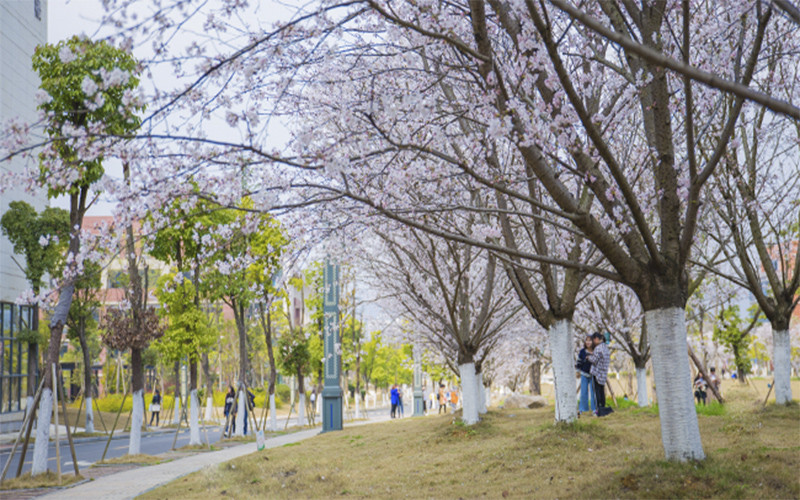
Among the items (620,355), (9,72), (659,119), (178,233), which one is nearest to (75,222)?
(178,233)

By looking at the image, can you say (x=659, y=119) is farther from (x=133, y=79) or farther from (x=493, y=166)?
(x=133, y=79)

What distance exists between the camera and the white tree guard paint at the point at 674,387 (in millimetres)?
6660

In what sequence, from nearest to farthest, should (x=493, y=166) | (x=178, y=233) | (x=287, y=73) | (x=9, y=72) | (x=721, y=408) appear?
(x=287, y=73)
(x=493, y=166)
(x=721, y=408)
(x=178, y=233)
(x=9, y=72)

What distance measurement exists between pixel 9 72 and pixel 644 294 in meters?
29.9

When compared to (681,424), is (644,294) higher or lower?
higher

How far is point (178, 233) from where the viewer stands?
18.1 m

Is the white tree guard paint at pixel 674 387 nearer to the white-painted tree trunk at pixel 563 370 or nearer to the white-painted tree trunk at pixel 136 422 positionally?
the white-painted tree trunk at pixel 563 370

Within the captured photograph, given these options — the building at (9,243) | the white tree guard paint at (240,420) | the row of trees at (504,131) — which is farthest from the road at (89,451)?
the row of trees at (504,131)

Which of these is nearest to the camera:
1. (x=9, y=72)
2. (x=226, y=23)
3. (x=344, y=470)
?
(x=226, y=23)

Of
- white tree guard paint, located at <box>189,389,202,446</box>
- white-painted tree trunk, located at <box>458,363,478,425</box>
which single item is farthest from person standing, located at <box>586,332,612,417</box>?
white tree guard paint, located at <box>189,389,202,446</box>

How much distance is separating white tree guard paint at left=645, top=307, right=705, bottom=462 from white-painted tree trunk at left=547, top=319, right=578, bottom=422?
150 inches

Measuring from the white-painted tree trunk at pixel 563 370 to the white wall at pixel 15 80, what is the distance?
24.7 metres

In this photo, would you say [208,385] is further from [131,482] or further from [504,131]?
[504,131]

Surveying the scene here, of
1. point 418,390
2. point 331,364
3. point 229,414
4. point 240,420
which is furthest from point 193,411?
point 418,390
